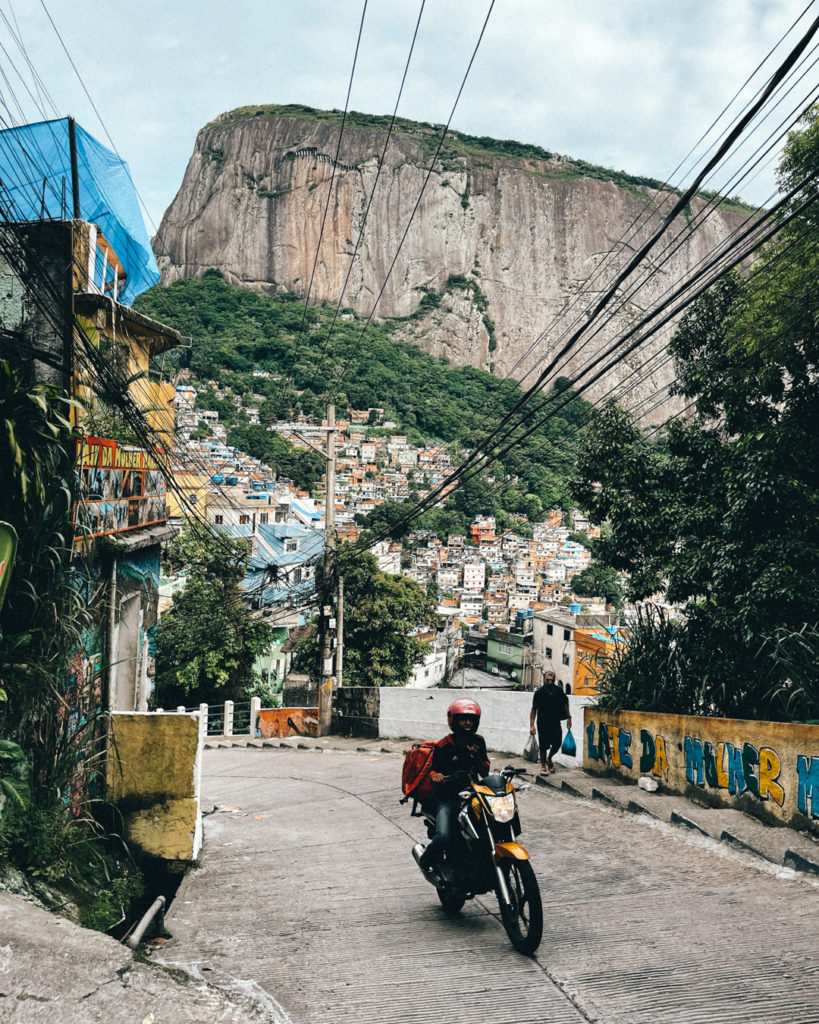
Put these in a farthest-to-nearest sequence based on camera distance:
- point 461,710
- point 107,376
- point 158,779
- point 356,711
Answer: point 356,711
point 107,376
point 158,779
point 461,710

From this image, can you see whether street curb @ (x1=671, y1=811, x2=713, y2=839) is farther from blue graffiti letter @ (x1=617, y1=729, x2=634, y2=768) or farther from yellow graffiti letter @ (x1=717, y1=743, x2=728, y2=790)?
blue graffiti letter @ (x1=617, y1=729, x2=634, y2=768)

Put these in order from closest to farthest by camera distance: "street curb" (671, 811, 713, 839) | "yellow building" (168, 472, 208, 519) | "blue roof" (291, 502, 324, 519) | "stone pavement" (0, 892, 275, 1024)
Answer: "stone pavement" (0, 892, 275, 1024) < "street curb" (671, 811, 713, 839) < "yellow building" (168, 472, 208, 519) < "blue roof" (291, 502, 324, 519)

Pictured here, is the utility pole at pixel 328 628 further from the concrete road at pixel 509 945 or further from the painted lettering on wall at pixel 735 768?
the painted lettering on wall at pixel 735 768

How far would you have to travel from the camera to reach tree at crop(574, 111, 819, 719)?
8.23 meters

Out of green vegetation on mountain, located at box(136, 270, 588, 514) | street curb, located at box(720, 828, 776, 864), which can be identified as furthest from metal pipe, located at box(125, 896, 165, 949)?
green vegetation on mountain, located at box(136, 270, 588, 514)

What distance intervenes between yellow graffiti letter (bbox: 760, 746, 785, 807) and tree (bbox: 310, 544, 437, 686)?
2162 cm

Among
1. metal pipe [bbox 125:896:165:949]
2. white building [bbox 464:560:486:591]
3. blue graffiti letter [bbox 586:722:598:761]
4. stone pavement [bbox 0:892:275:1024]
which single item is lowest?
metal pipe [bbox 125:896:165:949]

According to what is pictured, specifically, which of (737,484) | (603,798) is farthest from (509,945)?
(737,484)

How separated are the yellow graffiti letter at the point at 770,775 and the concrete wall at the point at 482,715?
11.7 feet

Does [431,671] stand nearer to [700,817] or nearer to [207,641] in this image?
[207,641]

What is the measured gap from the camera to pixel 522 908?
376 centimetres

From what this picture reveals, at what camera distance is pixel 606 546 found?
35.3 feet

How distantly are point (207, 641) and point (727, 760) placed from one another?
58.9 feet

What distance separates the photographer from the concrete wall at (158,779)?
586 cm
